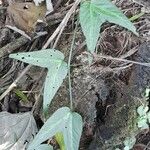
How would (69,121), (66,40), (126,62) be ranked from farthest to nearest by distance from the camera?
(66,40)
(126,62)
(69,121)

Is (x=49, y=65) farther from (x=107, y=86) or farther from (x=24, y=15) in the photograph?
(x=24, y=15)

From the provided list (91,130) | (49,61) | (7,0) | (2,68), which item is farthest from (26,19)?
(91,130)

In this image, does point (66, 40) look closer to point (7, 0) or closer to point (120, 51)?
point (120, 51)

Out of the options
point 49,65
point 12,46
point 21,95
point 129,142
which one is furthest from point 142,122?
point 12,46

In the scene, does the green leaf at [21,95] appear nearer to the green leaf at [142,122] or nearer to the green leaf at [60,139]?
the green leaf at [60,139]

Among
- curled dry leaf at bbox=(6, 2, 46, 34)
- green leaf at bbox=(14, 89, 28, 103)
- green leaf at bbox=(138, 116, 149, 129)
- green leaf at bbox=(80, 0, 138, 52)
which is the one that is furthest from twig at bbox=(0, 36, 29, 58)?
green leaf at bbox=(138, 116, 149, 129)

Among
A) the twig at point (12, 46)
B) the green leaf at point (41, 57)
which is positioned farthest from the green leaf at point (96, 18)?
the twig at point (12, 46)

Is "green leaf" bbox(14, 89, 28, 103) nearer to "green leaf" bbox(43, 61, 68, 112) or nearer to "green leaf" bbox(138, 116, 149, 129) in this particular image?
"green leaf" bbox(43, 61, 68, 112)

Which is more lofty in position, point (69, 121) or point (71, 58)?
point (71, 58)
